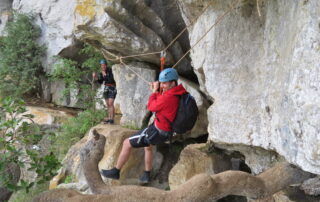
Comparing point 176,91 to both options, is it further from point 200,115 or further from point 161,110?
point 200,115

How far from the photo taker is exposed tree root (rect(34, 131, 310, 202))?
3.03 meters

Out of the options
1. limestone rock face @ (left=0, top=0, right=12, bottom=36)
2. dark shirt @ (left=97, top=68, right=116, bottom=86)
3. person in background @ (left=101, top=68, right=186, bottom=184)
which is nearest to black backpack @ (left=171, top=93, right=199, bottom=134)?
person in background @ (left=101, top=68, right=186, bottom=184)

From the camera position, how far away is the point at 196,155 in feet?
20.4

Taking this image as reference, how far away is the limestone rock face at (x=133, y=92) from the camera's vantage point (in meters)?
8.59

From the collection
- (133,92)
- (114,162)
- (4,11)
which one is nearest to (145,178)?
(114,162)

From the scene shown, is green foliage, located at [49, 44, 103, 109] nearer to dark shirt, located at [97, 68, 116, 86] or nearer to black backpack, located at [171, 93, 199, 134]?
dark shirt, located at [97, 68, 116, 86]

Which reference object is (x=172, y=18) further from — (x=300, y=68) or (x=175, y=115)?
(x=300, y=68)

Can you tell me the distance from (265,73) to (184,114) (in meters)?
1.73

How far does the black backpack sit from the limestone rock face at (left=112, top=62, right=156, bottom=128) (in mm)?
3440

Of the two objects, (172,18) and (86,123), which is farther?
(86,123)

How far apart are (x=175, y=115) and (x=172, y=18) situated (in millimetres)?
4442

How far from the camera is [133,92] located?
28.9 ft

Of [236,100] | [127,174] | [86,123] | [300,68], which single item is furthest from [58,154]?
[300,68]

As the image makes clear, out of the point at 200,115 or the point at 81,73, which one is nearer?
the point at 200,115
